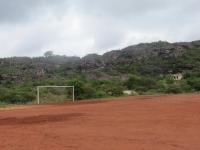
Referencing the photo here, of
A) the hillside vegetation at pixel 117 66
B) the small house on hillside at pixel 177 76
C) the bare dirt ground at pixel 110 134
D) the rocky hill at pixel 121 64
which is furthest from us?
A: the rocky hill at pixel 121 64

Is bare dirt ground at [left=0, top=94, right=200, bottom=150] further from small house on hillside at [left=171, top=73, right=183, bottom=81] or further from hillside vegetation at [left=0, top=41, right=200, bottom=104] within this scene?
small house on hillside at [left=171, top=73, right=183, bottom=81]

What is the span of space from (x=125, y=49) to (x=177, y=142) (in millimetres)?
91644

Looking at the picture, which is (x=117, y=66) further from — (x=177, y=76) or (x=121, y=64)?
(x=177, y=76)

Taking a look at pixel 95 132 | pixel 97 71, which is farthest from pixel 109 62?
pixel 95 132

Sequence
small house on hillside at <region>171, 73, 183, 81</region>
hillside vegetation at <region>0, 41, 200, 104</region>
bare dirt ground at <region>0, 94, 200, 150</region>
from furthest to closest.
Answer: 1. hillside vegetation at <region>0, 41, 200, 104</region>
2. small house on hillside at <region>171, 73, 183, 81</region>
3. bare dirt ground at <region>0, 94, 200, 150</region>

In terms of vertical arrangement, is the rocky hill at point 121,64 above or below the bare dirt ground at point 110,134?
above

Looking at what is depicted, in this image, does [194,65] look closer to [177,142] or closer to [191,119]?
[191,119]

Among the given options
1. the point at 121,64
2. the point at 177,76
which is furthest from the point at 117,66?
the point at 177,76

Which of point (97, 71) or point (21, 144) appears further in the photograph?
point (97, 71)

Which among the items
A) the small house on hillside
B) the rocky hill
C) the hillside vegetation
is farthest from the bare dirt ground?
the rocky hill

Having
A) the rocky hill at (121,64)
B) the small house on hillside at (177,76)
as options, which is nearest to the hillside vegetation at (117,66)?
the rocky hill at (121,64)

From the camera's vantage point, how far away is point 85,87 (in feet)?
163

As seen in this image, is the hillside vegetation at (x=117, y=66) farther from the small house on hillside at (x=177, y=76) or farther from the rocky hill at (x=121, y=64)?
the small house on hillside at (x=177, y=76)

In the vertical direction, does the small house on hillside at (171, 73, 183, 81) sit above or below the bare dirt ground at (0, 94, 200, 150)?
above
